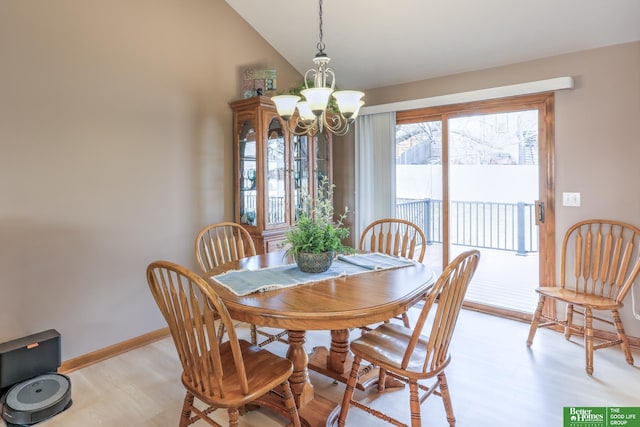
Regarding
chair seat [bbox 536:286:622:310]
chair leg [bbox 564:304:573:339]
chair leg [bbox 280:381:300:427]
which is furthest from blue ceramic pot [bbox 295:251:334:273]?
chair leg [bbox 564:304:573:339]

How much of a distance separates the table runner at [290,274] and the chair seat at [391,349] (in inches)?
14.2

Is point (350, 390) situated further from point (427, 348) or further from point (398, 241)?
point (398, 241)

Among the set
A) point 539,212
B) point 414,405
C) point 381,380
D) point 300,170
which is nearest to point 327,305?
point 414,405

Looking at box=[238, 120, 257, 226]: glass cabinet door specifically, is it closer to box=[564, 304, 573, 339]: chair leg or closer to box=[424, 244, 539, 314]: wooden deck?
box=[424, 244, 539, 314]: wooden deck

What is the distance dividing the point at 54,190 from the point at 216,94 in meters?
1.57

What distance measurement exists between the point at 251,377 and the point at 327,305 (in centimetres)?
45

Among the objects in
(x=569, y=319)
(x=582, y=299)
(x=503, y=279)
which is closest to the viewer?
(x=582, y=299)

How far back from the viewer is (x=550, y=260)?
3.23m

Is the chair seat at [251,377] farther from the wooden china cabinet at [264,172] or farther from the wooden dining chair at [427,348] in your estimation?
the wooden china cabinet at [264,172]

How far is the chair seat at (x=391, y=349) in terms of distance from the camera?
1710mm

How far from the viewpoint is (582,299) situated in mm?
2666

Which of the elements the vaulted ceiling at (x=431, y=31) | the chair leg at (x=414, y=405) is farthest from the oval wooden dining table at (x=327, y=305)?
the vaulted ceiling at (x=431, y=31)

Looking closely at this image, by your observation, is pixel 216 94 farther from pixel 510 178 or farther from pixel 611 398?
pixel 611 398

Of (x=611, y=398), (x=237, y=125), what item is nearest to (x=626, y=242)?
(x=611, y=398)
